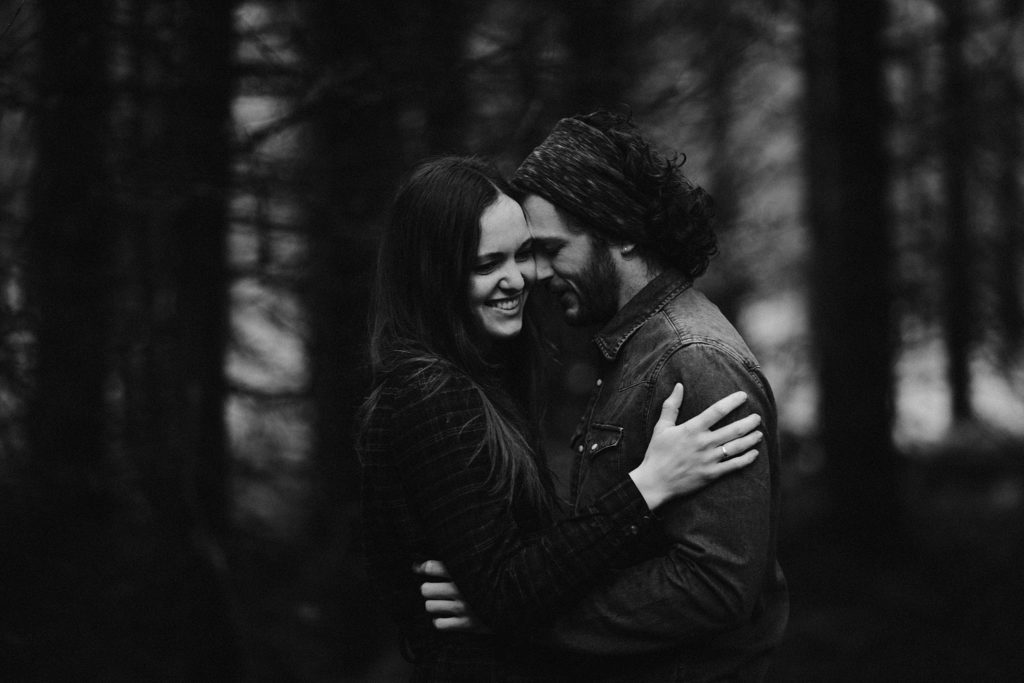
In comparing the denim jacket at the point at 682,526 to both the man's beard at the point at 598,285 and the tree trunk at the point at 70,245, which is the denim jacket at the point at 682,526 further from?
the tree trunk at the point at 70,245

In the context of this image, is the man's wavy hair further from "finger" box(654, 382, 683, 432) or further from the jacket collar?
"finger" box(654, 382, 683, 432)

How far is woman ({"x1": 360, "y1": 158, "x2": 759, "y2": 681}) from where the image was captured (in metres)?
2.43

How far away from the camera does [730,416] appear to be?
2.48 metres

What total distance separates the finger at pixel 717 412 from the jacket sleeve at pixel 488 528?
0.22m

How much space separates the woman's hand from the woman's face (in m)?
0.57

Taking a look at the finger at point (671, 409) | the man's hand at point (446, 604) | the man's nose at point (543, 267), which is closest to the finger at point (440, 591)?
the man's hand at point (446, 604)

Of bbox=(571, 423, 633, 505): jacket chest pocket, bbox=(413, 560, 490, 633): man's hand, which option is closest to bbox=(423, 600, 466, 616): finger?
bbox=(413, 560, 490, 633): man's hand

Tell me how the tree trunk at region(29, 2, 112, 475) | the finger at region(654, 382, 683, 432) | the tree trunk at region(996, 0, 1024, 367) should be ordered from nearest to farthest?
the finger at region(654, 382, 683, 432) < the tree trunk at region(29, 2, 112, 475) < the tree trunk at region(996, 0, 1024, 367)

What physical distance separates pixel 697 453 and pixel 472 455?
0.54m

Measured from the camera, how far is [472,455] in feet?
8.23

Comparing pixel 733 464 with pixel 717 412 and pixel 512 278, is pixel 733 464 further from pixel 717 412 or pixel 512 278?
pixel 512 278

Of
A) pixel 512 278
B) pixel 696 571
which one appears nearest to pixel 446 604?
pixel 696 571

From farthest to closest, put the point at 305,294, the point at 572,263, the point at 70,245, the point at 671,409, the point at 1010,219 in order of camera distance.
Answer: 1. the point at 1010,219
2. the point at 305,294
3. the point at 70,245
4. the point at 572,263
5. the point at 671,409

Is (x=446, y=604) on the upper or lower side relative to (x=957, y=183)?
lower
